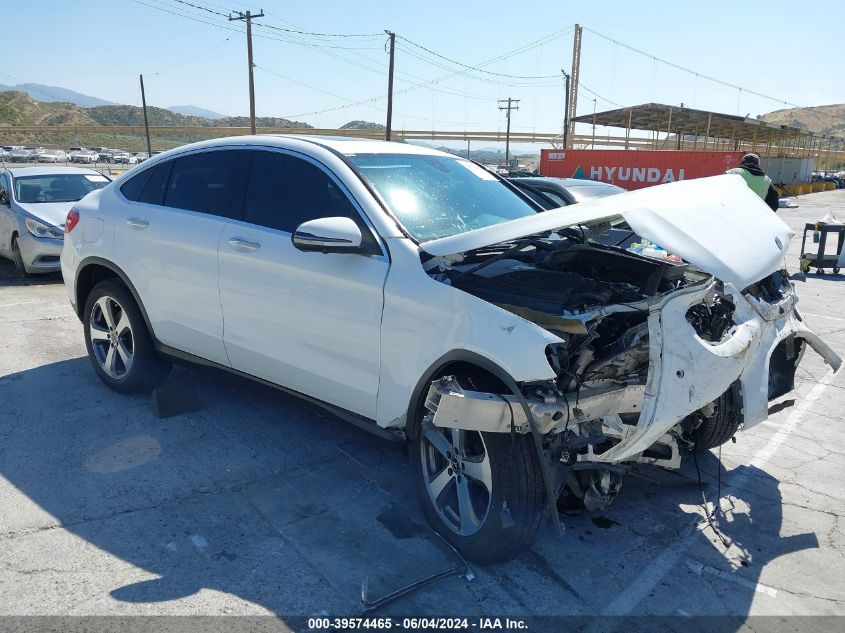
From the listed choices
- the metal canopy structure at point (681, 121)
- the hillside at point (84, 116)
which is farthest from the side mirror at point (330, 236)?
the hillside at point (84, 116)

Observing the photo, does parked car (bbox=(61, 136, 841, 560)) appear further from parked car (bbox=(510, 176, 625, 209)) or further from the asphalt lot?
parked car (bbox=(510, 176, 625, 209))

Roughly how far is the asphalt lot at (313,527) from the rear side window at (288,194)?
1.09 metres

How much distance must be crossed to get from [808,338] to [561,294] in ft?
5.20

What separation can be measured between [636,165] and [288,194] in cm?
2201

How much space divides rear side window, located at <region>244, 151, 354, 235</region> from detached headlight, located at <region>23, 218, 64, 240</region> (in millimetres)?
6328

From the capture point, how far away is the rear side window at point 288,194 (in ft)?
11.6

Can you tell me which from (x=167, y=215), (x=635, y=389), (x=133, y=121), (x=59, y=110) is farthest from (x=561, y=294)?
(x=133, y=121)

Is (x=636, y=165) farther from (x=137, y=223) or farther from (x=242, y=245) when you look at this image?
(x=242, y=245)

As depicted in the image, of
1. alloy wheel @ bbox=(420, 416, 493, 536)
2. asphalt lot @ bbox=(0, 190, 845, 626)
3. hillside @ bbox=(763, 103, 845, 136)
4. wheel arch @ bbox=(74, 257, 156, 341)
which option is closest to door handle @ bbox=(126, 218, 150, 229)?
wheel arch @ bbox=(74, 257, 156, 341)

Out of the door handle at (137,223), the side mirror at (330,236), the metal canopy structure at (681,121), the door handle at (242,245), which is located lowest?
the door handle at (242,245)

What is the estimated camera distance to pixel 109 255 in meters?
4.69

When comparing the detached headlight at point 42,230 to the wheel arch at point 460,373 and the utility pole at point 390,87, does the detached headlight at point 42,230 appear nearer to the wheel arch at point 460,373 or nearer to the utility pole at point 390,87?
the wheel arch at point 460,373

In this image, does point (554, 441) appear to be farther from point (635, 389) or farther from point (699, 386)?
point (699, 386)

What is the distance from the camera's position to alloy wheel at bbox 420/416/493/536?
296 cm
